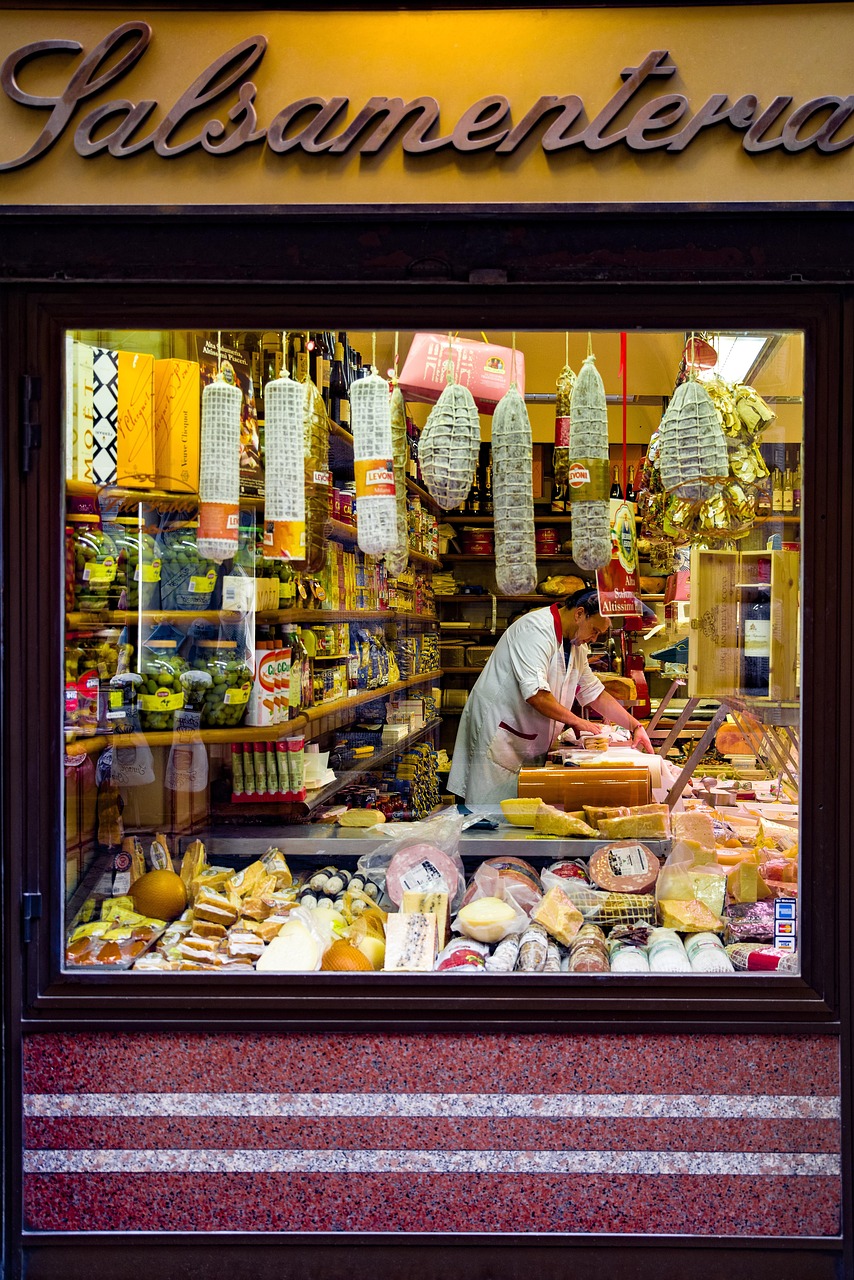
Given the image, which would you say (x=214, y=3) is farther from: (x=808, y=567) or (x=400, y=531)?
(x=808, y=567)

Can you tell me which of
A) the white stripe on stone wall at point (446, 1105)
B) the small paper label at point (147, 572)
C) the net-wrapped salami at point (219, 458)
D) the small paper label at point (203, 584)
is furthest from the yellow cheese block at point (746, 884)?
the small paper label at point (147, 572)

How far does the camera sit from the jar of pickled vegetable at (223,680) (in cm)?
397

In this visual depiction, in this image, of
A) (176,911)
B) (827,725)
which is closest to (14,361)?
(176,911)

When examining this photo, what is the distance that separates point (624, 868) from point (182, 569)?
1946 millimetres

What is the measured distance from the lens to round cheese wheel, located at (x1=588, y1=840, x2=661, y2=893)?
10.7ft

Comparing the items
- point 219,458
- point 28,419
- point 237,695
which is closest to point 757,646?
point 219,458

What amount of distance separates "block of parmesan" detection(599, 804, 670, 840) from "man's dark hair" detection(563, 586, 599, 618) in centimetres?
180

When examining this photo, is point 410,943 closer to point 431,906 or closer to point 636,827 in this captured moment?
point 431,906

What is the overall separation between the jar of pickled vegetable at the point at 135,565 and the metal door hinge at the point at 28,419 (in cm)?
89

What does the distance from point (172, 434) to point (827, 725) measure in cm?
238

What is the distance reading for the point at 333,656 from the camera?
198 inches

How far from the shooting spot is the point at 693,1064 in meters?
2.55

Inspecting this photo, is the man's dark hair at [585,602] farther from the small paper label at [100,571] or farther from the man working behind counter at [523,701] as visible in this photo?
the small paper label at [100,571]

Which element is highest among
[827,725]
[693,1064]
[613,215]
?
[613,215]
